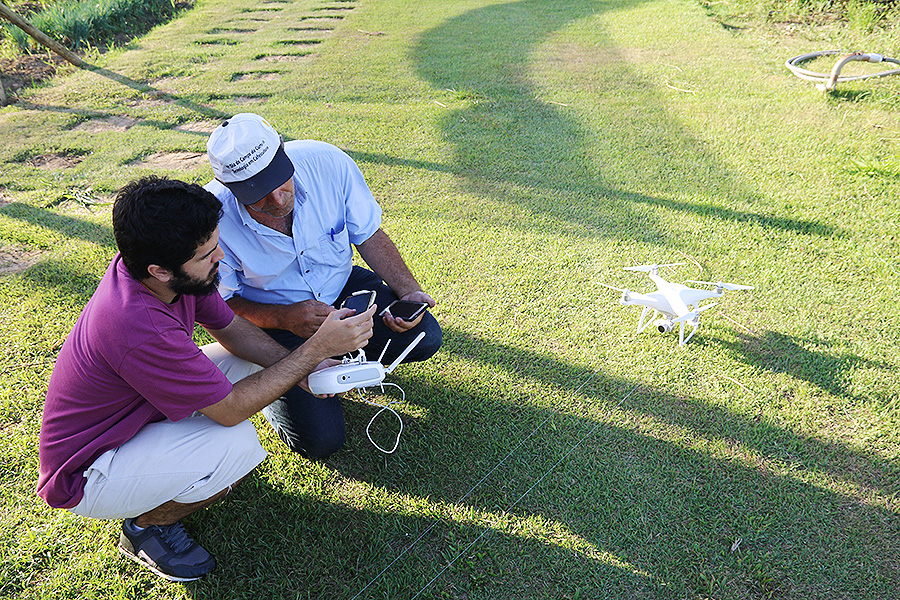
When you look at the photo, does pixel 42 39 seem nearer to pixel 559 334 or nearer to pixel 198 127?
pixel 198 127

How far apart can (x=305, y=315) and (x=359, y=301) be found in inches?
11.3

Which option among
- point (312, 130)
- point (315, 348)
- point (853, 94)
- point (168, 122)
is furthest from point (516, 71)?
point (315, 348)

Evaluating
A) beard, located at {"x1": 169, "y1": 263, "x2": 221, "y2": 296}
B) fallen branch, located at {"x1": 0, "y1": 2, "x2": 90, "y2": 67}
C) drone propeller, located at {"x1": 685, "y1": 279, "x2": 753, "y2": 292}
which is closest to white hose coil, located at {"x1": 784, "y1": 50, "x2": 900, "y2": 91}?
drone propeller, located at {"x1": 685, "y1": 279, "x2": 753, "y2": 292}

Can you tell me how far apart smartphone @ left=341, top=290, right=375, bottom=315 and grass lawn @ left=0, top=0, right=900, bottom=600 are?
0.45 meters

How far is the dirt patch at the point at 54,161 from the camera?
4754mm

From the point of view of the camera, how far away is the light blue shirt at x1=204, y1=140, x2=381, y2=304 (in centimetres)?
226

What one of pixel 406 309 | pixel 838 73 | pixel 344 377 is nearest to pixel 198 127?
pixel 406 309

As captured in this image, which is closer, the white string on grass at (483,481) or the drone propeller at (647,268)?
the white string on grass at (483,481)

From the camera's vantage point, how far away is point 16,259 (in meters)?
3.67

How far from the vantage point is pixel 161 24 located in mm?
8672

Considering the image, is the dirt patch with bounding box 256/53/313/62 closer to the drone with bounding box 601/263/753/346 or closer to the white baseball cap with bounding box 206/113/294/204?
the white baseball cap with bounding box 206/113/294/204

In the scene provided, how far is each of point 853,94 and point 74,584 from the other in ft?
21.4

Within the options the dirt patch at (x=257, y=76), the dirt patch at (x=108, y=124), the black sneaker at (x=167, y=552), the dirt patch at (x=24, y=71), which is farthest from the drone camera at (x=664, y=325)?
the dirt patch at (x=24, y=71)

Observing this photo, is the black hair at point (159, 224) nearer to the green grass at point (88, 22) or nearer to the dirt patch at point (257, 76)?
the dirt patch at point (257, 76)
